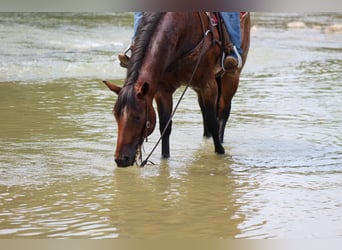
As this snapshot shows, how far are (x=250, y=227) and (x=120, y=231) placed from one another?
78cm

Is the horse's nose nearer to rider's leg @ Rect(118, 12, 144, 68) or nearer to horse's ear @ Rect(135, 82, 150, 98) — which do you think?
horse's ear @ Rect(135, 82, 150, 98)

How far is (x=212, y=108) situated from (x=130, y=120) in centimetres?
166

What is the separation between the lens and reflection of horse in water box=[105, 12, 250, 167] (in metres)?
4.94

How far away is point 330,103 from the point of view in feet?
31.1

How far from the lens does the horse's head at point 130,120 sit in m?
4.91

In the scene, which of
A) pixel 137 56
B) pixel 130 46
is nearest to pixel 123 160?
pixel 137 56

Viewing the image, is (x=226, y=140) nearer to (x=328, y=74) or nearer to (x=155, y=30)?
(x=155, y=30)

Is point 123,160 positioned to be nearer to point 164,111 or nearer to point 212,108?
point 164,111

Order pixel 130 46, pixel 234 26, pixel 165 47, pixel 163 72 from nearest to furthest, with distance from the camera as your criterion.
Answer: pixel 165 47 < pixel 163 72 < pixel 130 46 < pixel 234 26

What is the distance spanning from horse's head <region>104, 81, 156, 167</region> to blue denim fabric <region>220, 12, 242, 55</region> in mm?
1767

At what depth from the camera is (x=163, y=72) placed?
5531 millimetres

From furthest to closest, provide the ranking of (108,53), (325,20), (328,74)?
(325,20) → (108,53) → (328,74)
